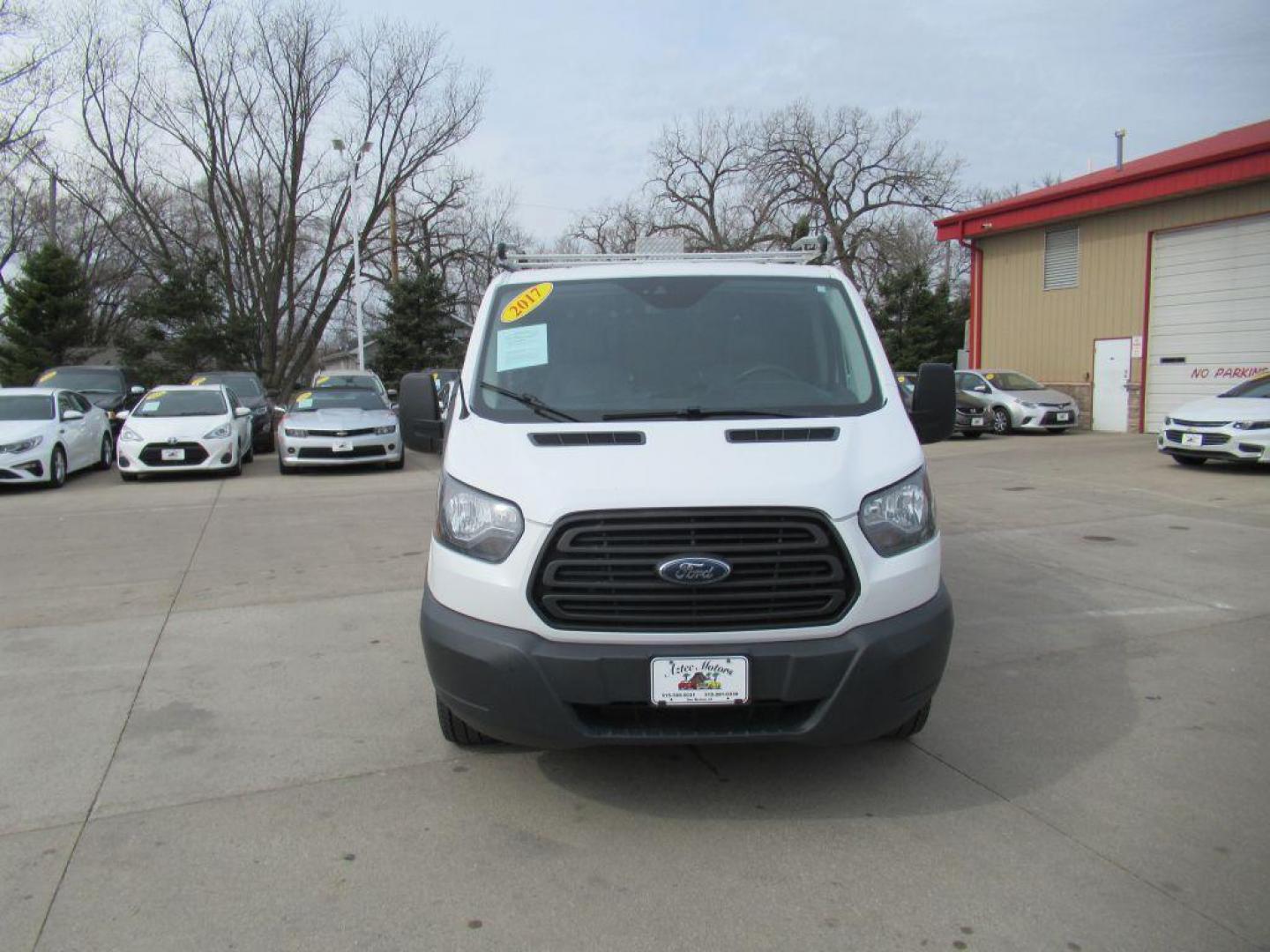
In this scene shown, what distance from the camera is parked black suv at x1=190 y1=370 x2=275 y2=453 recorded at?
1847 cm

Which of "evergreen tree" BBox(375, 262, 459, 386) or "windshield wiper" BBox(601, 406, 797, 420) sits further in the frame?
"evergreen tree" BBox(375, 262, 459, 386)

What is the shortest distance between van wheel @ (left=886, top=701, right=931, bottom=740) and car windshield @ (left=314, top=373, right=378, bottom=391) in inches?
557

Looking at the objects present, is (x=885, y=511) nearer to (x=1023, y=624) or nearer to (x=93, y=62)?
(x=1023, y=624)

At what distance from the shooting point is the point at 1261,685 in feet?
15.9

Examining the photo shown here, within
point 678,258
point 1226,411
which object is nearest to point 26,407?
point 678,258

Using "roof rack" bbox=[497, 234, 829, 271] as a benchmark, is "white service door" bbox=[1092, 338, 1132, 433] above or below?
below

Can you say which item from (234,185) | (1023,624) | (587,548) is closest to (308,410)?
(1023,624)

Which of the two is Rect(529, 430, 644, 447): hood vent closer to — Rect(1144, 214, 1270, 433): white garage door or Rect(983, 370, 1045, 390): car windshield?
Rect(1144, 214, 1270, 433): white garage door

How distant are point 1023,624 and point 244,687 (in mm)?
4552

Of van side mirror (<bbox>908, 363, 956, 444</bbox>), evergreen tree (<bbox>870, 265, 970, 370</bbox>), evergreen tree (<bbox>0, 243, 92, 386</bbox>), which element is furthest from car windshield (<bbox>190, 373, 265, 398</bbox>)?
evergreen tree (<bbox>870, 265, 970, 370</bbox>)

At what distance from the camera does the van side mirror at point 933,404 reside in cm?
462

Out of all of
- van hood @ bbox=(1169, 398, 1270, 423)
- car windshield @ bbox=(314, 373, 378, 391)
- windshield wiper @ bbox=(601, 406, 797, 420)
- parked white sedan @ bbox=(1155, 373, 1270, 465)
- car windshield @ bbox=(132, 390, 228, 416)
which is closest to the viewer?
windshield wiper @ bbox=(601, 406, 797, 420)

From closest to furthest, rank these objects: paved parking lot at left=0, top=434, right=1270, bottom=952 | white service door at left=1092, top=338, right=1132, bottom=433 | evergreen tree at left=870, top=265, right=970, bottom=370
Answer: paved parking lot at left=0, top=434, right=1270, bottom=952 < white service door at left=1092, top=338, right=1132, bottom=433 < evergreen tree at left=870, top=265, right=970, bottom=370

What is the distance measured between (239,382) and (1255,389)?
1898 centimetres
